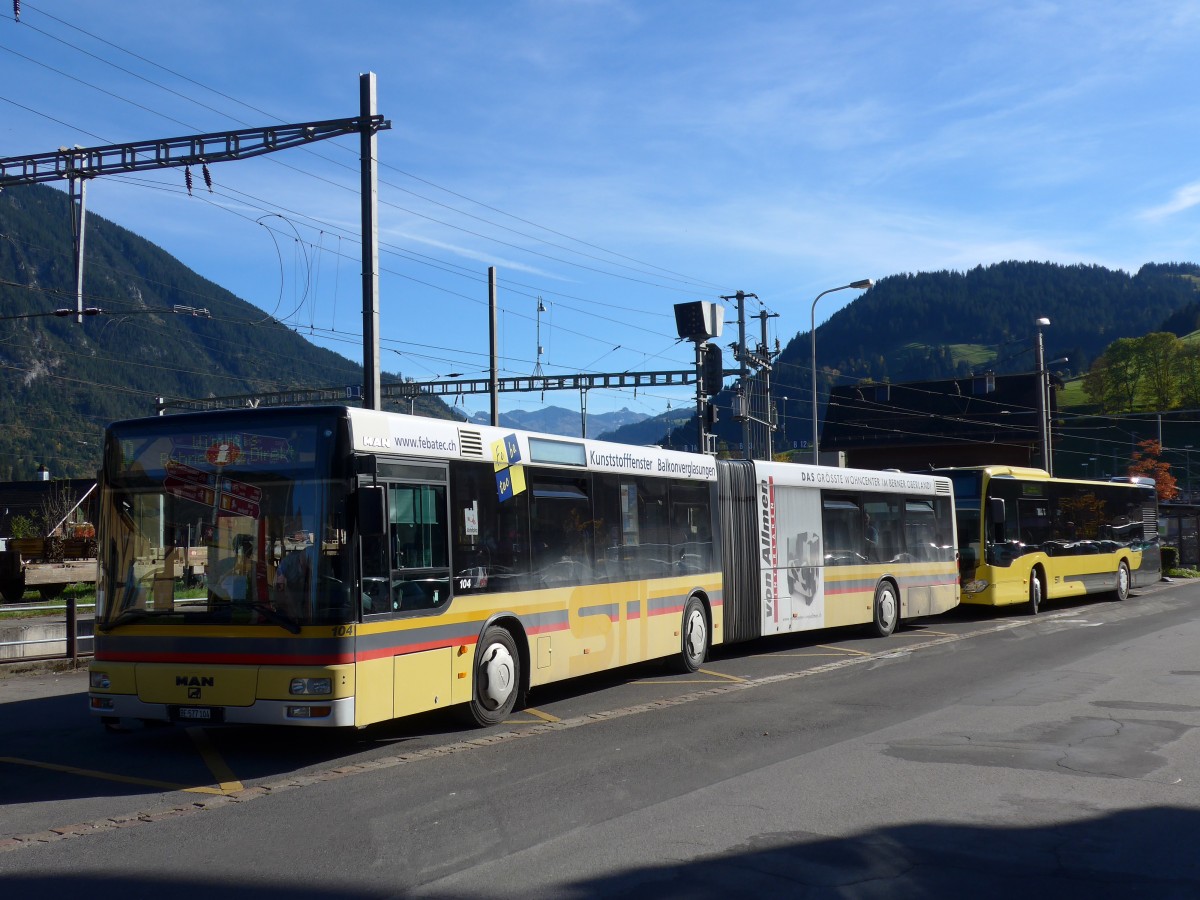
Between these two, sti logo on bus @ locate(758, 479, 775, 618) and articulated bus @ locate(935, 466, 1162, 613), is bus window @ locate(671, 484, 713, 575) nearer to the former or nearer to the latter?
sti logo on bus @ locate(758, 479, 775, 618)

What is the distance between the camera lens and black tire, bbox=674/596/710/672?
15.3 metres

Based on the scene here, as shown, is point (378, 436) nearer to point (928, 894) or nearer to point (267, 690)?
point (267, 690)

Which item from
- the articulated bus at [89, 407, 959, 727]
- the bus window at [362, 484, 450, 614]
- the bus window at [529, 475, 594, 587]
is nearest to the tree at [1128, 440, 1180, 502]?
the bus window at [529, 475, 594, 587]

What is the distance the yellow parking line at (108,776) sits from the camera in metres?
8.59

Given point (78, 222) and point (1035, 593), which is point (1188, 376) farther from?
point (78, 222)

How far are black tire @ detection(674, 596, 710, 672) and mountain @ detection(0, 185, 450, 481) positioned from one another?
101793mm

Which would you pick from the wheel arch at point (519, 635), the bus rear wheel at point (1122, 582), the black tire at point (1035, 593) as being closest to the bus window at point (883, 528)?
the black tire at point (1035, 593)

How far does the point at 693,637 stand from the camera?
15.6 meters

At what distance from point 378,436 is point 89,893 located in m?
4.63

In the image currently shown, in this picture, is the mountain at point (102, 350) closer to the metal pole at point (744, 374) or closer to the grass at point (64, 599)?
the grass at point (64, 599)

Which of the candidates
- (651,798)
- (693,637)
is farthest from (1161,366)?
(651,798)

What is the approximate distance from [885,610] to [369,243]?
1084cm

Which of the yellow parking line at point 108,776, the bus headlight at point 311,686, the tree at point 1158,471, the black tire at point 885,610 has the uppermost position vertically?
the tree at point 1158,471

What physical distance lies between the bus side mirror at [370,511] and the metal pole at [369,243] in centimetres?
753
